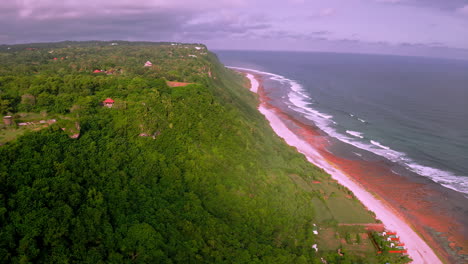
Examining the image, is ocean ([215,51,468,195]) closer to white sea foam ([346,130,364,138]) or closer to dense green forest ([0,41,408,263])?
white sea foam ([346,130,364,138])

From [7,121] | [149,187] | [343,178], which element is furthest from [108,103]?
[343,178]

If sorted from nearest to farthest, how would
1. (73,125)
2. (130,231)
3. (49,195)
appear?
1. (49,195)
2. (130,231)
3. (73,125)

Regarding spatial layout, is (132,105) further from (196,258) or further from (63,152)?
(196,258)

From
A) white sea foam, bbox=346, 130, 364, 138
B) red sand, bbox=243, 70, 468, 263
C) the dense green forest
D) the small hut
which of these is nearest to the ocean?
white sea foam, bbox=346, 130, 364, 138

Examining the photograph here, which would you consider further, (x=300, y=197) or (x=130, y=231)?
(x=300, y=197)

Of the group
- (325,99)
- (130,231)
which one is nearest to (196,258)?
(130,231)

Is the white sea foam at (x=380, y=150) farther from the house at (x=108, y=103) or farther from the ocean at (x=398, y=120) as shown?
the house at (x=108, y=103)
